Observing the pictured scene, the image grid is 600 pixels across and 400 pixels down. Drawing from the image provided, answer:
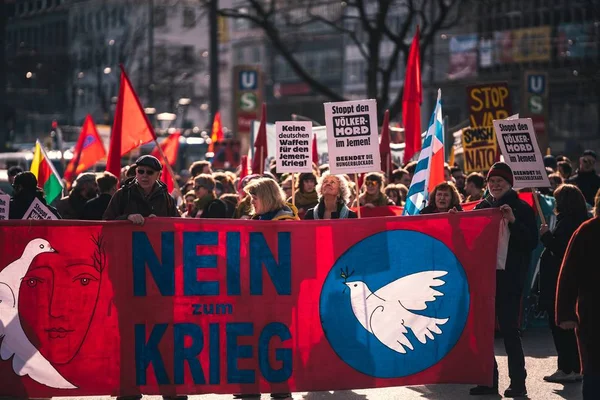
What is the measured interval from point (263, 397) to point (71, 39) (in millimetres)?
73669

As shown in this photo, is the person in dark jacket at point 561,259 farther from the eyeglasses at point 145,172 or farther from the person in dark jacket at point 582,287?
the eyeglasses at point 145,172

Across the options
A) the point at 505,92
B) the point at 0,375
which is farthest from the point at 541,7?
the point at 0,375

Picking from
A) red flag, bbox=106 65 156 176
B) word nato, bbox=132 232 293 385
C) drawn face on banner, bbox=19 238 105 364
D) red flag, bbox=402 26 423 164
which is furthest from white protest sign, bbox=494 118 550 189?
red flag, bbox=402 26 423 164

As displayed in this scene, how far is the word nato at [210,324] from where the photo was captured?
8430mm

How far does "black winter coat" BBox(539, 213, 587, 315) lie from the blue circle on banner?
1.11 m

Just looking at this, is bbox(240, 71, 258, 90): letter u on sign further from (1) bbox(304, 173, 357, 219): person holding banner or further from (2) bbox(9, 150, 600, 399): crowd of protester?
(1) bbox(304, 173, 357, 219): person holding banner

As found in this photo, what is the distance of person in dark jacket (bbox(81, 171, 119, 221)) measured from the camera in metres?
11.1

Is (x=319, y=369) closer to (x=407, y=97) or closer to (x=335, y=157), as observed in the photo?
(x=335, y=157)

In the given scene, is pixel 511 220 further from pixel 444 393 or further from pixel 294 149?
pixel 294 149

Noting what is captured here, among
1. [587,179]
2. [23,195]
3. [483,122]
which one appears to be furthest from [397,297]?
[483,122]

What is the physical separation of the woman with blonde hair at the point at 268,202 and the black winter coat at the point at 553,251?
5.97ft

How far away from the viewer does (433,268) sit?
8.60 metres

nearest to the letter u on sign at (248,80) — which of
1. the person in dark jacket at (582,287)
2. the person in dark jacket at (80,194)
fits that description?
the person in dark jacket at (80,194)

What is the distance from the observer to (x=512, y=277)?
30.0 ft
